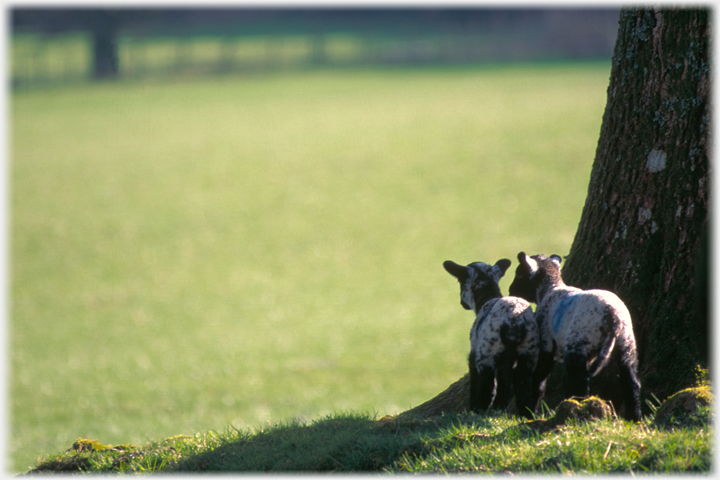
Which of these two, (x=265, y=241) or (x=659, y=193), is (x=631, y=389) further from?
(x=265, y=241)

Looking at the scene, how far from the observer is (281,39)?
5244cm

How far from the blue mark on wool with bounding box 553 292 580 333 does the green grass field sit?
2.70 meters

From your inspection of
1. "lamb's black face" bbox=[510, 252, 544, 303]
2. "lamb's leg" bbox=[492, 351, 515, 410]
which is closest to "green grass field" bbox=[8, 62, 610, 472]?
"lamb's leg" bbox=[492, 351, 515, 410]

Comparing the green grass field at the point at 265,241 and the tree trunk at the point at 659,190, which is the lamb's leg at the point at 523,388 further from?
the green grass field at the point at 265,241

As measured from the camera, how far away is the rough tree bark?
3.99 m

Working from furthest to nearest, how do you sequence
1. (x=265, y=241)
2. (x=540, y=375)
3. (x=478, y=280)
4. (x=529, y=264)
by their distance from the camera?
(x=265, y=241), (x=478, y=280), (x=529, y=264), (x=540, y=375)

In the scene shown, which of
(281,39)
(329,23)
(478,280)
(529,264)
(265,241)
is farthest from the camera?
(281,39)

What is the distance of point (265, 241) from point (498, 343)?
1913cm

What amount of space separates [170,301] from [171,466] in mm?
15011

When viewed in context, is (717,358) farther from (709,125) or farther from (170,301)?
(170,301)

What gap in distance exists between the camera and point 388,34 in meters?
47.6

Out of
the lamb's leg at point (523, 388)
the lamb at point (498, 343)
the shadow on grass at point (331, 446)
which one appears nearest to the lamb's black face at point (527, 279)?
the lamb at point (498, 343)

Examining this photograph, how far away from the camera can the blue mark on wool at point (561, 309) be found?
11.7ft

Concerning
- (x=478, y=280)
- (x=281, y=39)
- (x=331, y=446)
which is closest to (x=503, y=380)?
(x=478, y=280)
